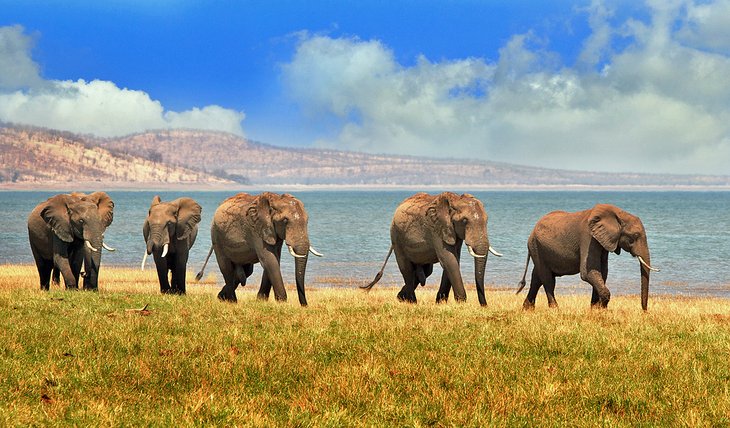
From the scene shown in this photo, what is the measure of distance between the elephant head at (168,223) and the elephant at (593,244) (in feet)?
28.8

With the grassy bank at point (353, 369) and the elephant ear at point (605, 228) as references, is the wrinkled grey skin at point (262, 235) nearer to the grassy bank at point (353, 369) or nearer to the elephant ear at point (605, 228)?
the grassy bank at point (353, 369)

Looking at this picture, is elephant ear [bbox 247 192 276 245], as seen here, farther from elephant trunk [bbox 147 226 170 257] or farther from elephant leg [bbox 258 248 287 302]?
elephant trunk [bbox 147 226 170 257]

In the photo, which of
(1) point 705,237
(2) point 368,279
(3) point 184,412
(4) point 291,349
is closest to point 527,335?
(4) point 291,349

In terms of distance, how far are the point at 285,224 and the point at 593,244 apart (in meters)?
6.62

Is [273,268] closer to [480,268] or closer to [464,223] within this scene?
[464,223]

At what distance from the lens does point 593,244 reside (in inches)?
739

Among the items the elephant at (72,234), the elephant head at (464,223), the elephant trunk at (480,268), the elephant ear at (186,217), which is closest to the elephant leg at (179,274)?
the elephant ear at (186,217)

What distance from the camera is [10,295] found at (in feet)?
57.8

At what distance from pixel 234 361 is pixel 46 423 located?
3017 mm

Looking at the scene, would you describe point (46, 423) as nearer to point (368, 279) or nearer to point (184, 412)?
point (184, 412)

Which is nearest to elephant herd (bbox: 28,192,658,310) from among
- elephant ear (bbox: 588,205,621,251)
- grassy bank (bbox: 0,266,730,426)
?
elephant ear (bbox: 588,205,621,251)

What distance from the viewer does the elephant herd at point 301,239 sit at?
18875mm

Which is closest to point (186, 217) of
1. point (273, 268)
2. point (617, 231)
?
point (273, 268)

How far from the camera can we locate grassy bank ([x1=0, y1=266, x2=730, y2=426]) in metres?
8.77
